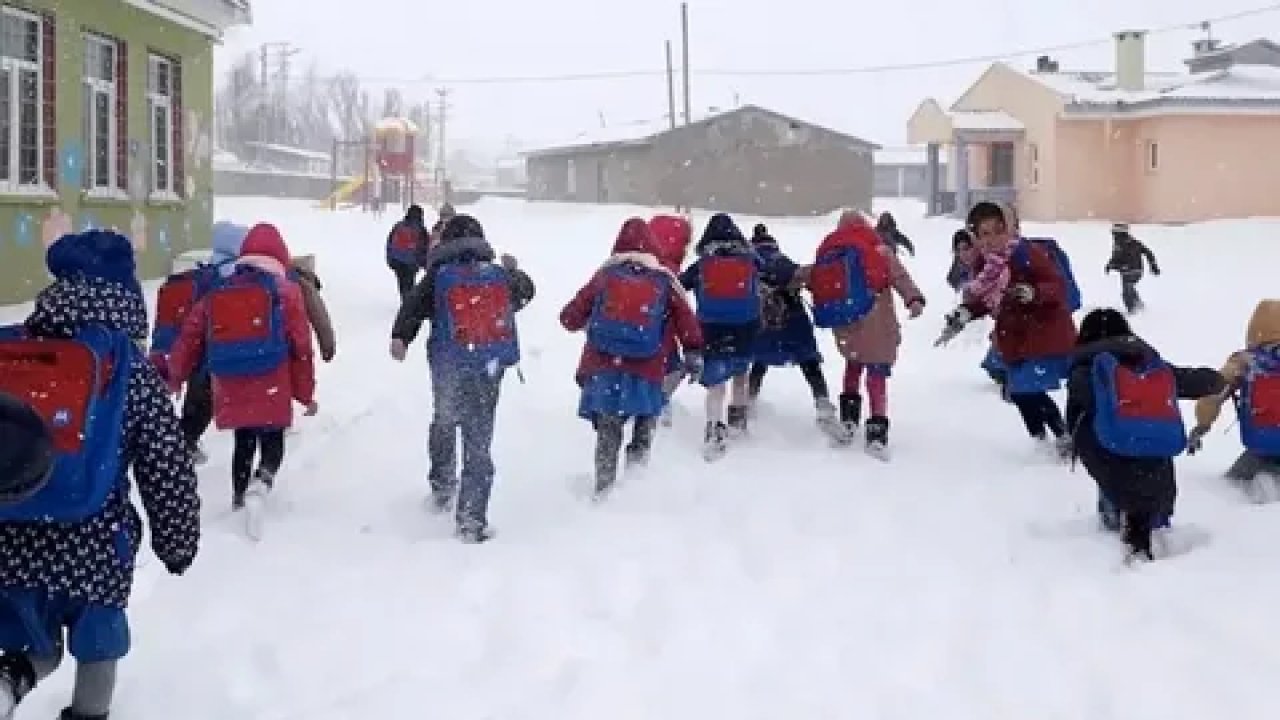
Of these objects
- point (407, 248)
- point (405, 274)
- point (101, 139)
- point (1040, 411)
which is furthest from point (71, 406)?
point (405, 274)

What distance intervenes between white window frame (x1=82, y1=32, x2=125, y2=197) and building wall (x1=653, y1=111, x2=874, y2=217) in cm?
3088

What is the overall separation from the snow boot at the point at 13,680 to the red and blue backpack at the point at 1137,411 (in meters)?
4.71

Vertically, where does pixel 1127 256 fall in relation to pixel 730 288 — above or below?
above

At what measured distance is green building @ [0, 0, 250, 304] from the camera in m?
13.3

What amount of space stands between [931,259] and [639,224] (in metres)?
20.6

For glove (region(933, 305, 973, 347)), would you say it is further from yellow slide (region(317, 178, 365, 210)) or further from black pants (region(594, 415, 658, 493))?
yellow slide (region(317, 178, 365, 210))

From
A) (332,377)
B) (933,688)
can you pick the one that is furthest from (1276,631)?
(332,377)

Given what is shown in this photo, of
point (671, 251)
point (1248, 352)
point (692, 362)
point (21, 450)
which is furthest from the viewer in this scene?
point (671, 251)

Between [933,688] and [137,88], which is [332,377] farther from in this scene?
[933,688]

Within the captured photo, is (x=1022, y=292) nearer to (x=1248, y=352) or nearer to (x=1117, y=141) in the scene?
(x=1248, y=352)

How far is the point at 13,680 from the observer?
3746mm

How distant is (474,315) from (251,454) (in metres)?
1.50

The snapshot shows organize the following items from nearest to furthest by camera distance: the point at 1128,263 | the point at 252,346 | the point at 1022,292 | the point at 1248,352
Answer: the point at 252,346
the point at 1248,352
the point at 1022,292
the point at 1128,263

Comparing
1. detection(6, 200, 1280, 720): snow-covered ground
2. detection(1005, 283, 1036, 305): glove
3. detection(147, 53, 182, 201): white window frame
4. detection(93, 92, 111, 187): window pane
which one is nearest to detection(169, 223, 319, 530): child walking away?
detection(6, 200, 1280, 720): snow-covered ground
